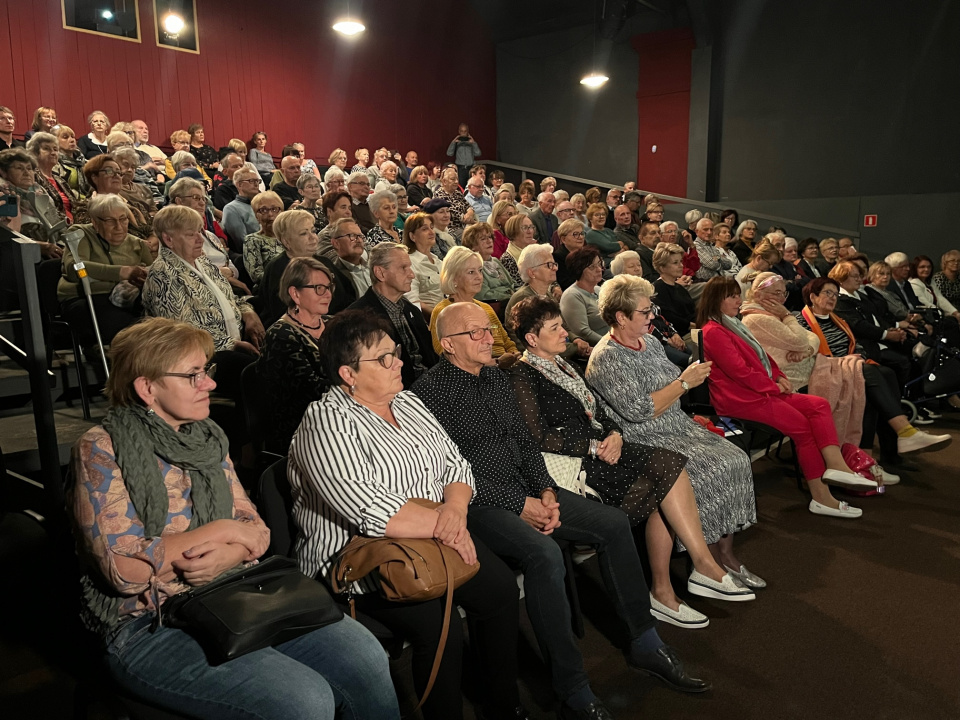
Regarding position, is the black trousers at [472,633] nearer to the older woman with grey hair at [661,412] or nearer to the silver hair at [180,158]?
the older woman with grey hair at [661,412]

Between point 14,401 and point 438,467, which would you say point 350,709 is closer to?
point 438,467

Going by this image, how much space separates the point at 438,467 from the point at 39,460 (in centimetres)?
136

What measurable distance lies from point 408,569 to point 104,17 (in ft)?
29.7

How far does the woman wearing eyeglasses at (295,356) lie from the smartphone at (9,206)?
181 cm

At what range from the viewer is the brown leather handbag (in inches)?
64.2

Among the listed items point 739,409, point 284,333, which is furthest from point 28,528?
point 739,409

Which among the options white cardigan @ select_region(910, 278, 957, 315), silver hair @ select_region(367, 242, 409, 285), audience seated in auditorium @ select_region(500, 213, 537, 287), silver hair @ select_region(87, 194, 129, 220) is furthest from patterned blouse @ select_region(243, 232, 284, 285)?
white cardigan @ select_region(910, 278, 957, 315)

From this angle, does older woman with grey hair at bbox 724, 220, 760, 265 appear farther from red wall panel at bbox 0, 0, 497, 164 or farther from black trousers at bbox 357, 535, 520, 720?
black trousers at bbox 357, 535, 520, 720

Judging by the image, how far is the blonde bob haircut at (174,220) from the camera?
305cm

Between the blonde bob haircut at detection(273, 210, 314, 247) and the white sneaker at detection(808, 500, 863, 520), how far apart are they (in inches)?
109

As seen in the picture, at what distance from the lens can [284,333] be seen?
8.30ft

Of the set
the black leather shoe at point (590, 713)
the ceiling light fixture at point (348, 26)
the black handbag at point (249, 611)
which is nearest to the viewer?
the black handbag at point (249, 611)

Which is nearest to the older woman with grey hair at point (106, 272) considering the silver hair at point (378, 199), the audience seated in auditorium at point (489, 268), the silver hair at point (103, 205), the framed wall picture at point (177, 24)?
the silver hair at point (103, 205)

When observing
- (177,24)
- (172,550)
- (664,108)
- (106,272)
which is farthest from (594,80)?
(172,550)
